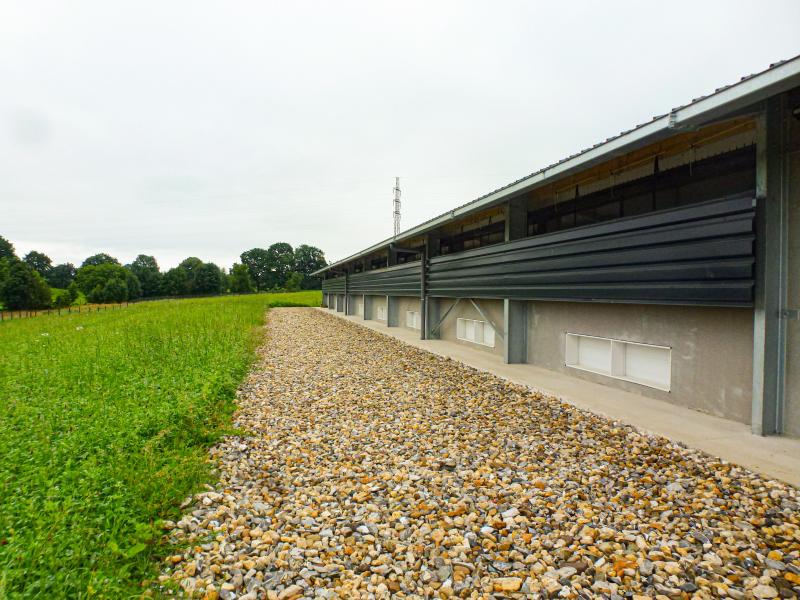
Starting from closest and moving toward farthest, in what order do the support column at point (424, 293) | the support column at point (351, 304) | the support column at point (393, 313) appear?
the support column at point (424, 293) < the support column at point (393, 313) < the support column at point (351, 304)

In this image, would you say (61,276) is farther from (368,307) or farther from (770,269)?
(770,269)

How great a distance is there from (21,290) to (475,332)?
67.4 metres

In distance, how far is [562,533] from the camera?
297 cm

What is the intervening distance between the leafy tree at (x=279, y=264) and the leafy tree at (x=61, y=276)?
5309cm

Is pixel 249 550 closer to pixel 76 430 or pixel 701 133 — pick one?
pixel 76 430

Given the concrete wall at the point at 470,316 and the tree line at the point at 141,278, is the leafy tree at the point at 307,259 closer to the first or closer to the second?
the tree line at the point at 141,278

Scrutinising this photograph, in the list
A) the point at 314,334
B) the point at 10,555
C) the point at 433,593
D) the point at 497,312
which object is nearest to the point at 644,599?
the point at 433,593

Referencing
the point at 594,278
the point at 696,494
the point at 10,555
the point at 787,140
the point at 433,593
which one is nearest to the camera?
the point at 433,593

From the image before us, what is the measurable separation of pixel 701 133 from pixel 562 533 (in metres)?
5.69

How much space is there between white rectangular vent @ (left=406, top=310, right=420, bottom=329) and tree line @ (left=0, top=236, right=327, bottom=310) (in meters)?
62.6

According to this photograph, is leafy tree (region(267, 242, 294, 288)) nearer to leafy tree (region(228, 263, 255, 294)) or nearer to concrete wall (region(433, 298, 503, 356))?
leafy tree (region(228, 263, 255, 294))

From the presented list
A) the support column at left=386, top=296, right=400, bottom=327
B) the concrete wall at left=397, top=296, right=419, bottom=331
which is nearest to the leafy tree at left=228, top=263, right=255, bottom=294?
the support column at left=386, top=296, right=400, bottom=327

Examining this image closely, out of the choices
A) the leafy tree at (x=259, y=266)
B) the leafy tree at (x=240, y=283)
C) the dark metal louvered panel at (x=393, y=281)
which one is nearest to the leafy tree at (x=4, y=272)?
the leafy tree at (x=240, y=283)

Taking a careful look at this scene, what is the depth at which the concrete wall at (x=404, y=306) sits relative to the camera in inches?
646
